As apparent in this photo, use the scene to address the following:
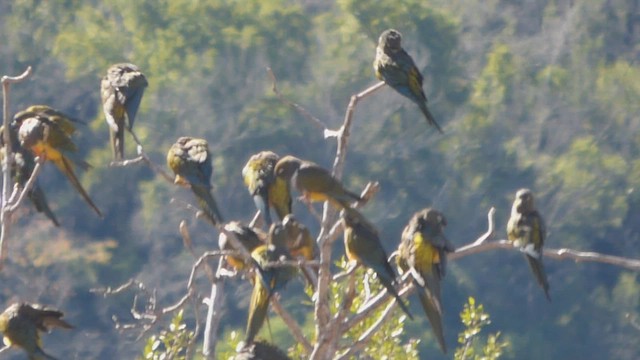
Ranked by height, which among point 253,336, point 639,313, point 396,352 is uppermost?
point 253,336

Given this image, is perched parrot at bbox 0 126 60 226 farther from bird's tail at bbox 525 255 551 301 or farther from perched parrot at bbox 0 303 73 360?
bird's tail at bbox 525 255 551 301

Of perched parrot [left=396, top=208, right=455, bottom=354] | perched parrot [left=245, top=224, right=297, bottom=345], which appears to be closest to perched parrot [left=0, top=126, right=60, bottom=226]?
perched parrot [left=245, top=224, right=297, bottom=345]

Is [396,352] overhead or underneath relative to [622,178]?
overhead

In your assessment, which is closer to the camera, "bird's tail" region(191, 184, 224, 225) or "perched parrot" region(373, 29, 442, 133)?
"bird's tail" region(191, 184, 224, 225)

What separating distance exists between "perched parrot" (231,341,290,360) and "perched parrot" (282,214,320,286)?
14.4 inches

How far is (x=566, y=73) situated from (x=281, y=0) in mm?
4825

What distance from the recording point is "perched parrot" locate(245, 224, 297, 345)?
27.1 feet

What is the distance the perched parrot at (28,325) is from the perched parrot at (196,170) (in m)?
0.97

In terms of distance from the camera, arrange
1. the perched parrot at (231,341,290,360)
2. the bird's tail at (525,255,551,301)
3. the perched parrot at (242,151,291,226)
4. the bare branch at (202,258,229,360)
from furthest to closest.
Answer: the perched parrot at (242,151,291,226), the bird's tail at (525,255,551,301), the perched parrot at (231,341,290,360), the bare branch at (202,258,229,360)

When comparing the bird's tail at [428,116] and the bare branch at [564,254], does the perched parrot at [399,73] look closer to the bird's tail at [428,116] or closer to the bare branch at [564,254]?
the bird's tail at [428,116]

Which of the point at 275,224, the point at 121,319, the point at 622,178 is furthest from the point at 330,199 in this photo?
the point at 622,178

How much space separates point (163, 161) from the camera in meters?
26.2

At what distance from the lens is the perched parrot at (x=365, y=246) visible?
8242 millimetres

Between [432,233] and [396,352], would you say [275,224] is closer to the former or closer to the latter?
[432,233]
